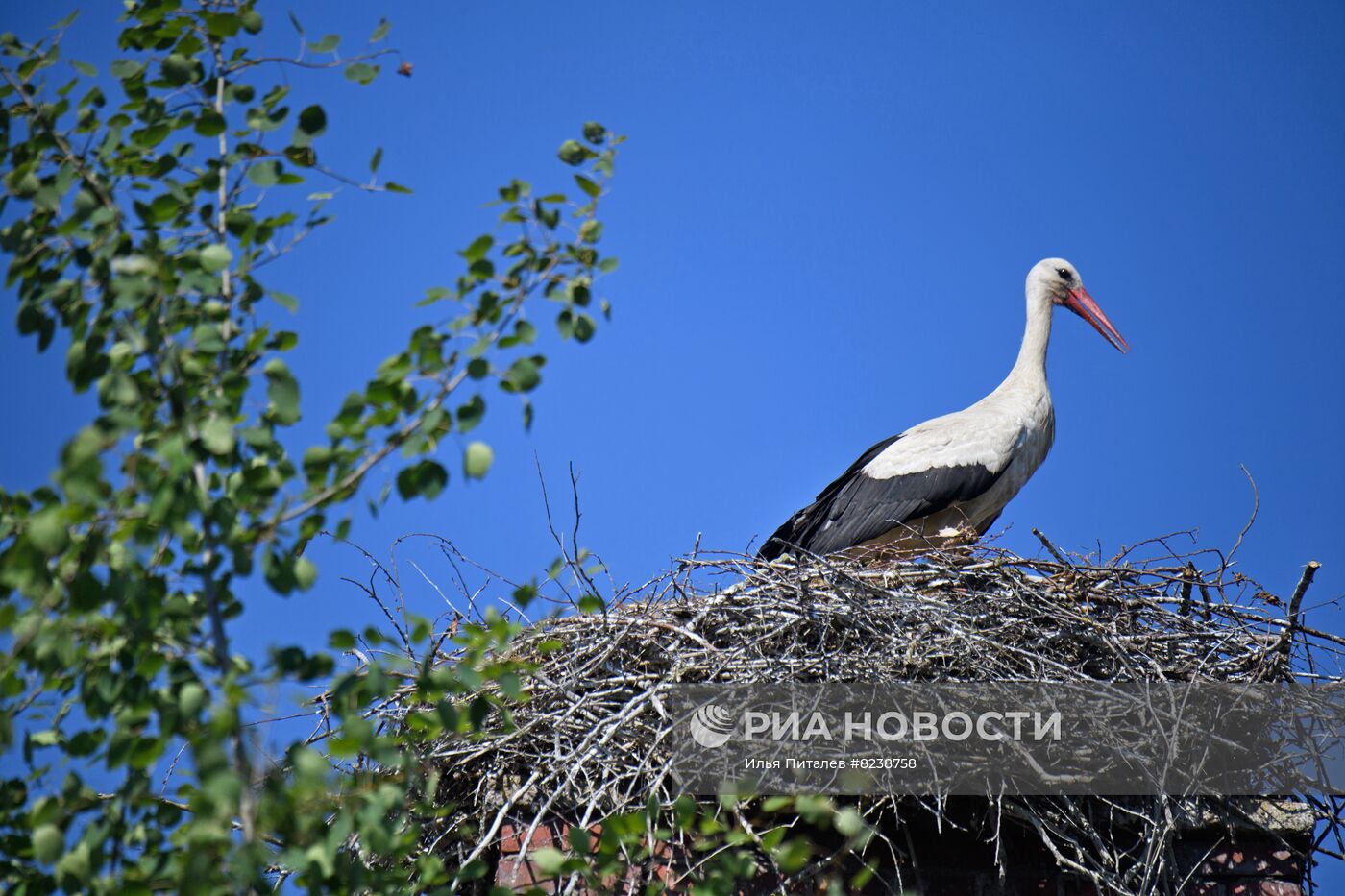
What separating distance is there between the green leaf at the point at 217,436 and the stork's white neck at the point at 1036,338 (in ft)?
19.3

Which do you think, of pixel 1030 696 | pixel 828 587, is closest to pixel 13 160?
pixel 828 587

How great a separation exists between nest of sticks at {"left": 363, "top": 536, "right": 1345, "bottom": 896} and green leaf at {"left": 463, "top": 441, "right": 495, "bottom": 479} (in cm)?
183

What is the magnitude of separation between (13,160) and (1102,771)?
3359 millimetres

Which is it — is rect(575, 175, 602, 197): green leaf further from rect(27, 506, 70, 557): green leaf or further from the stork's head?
the stork's head

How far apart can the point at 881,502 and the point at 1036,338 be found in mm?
1782

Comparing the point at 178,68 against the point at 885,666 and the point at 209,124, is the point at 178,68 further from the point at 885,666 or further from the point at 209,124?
the point at 885,666

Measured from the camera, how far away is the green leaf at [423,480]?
238 cm

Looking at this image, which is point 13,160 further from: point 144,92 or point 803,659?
point 803,659

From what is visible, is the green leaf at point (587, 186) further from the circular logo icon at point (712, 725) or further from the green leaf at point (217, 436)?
the circular logo icon at point (712, 725)

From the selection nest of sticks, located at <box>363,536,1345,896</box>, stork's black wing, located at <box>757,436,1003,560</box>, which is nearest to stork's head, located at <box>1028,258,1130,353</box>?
stork's black wing, located at <box>757,436,1003,560</box>

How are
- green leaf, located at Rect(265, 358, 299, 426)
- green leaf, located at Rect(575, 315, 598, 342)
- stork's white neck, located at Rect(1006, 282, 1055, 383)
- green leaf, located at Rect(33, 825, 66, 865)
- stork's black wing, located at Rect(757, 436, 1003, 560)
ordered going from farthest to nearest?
stork's white neck, located at Rect(1006, 282, 1055, 383), stork's black wing, located at Rect(757, 436, 1003, 560), green leaf, located at Rect(575, 315, 598, 342), green leaf, located at Rect(265, 358, 299, 426), green leaf, located at Rect(33, 825, 66, 865)

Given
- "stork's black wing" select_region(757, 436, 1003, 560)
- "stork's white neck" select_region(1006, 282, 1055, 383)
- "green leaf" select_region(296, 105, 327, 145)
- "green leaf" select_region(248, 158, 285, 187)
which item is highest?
"stork's white neck" select_region(1006, 282, 1055, 383)

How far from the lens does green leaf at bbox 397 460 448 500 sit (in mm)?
2375

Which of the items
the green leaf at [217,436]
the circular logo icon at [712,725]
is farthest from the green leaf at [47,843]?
the circular logo icon at [712,725]
